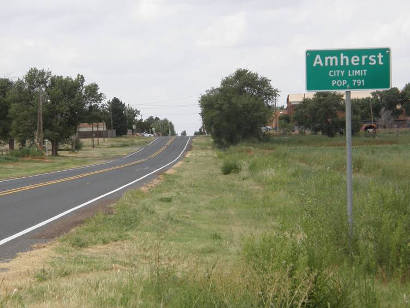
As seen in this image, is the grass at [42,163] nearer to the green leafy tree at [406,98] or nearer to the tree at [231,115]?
the tree at [231,115]

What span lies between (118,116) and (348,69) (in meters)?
140

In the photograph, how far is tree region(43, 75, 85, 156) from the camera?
6944 cm

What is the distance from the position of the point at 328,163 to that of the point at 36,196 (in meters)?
18.5

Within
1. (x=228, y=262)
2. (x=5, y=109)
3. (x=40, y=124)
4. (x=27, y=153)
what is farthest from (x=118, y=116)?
(x=228, y=262)

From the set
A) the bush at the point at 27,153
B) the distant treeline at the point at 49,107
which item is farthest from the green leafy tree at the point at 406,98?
the bush at the point at 27,153

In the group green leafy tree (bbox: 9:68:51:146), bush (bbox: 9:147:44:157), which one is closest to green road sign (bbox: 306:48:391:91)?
bush (bbox: 9:147:44:157)

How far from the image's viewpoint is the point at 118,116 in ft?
475

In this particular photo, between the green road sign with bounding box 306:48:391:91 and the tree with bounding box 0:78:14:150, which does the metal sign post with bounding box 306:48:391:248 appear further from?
the tree with bounding box 0:78:14:150

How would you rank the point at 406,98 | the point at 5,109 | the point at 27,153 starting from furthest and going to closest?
the point at 406,98 < the point at 5,109 < the point at 27,153

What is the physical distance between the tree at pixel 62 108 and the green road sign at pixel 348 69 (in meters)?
64.1

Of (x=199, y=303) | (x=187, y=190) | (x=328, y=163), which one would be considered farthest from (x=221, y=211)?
(x=328, y=163)

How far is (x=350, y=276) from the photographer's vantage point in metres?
6.06

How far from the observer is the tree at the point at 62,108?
2734 inches

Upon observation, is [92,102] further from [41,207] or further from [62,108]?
[41,207]
